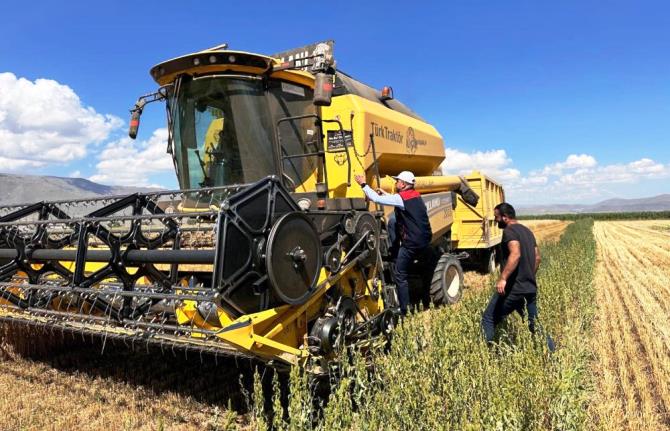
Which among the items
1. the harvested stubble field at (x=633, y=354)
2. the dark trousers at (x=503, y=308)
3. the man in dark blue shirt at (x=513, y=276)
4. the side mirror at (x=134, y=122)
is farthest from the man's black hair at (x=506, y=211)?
the side mirror at (x=134, y=122)

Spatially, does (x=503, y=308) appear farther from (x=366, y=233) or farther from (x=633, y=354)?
(x=633, y=354)

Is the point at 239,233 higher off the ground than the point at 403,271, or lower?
higher

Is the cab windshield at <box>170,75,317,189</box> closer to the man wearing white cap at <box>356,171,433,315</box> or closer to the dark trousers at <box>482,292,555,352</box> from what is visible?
the man wearing white cap at <box>356,171,433,315</box>

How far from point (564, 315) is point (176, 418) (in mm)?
3721

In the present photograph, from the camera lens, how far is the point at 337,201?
428cm

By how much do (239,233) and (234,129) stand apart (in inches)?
65.4

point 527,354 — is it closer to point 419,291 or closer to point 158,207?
point 158,207

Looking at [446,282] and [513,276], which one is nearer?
[513,276]

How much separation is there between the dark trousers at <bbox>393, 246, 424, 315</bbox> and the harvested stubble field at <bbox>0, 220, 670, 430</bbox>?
618 mm

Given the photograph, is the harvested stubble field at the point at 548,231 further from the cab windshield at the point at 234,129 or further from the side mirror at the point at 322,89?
the side mirror at the point at 322,89

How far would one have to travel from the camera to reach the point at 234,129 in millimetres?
4102

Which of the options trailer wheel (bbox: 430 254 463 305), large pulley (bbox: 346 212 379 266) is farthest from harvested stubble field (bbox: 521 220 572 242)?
large pulley (bbox: 346 212 379 266)

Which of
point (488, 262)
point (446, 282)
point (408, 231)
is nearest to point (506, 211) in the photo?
point (408, 231)

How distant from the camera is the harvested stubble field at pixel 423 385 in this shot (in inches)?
83.0
